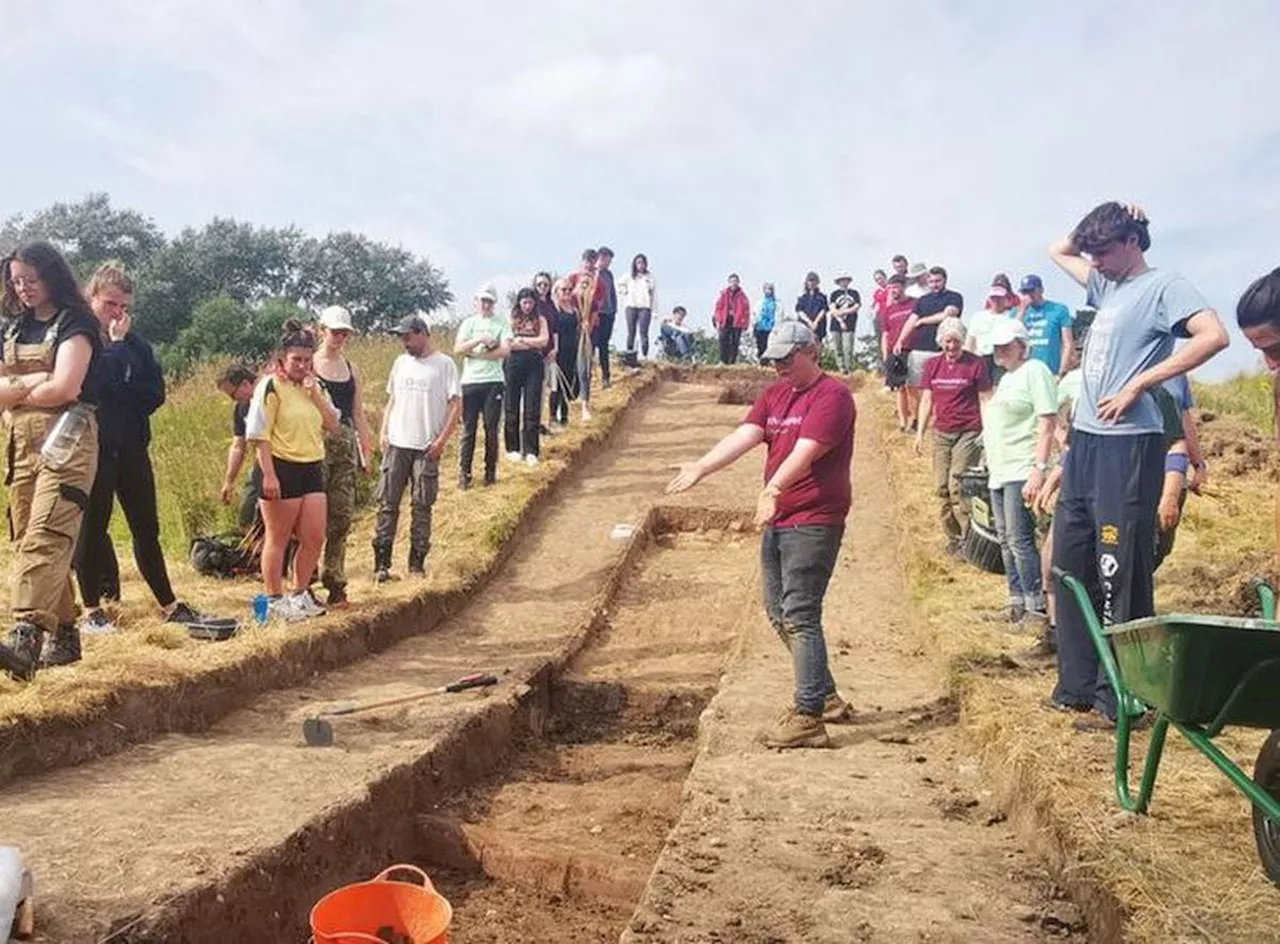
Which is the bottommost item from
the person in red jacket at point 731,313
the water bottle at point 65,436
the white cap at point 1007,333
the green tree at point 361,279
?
the water bottle at point 65,436

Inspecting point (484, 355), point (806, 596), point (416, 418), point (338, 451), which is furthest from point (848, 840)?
point (484, 355)

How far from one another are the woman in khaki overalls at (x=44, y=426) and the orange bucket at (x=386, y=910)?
245 cm

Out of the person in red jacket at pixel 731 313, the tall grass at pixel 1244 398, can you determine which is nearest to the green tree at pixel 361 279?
the person in red jacket at pixel 731 313

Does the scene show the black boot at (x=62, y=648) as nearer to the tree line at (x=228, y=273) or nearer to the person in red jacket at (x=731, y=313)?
the person in red jacket at (x=731, y=313)

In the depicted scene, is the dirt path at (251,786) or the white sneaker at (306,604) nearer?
the dirt path at (251,786)

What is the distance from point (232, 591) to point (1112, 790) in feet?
21.3

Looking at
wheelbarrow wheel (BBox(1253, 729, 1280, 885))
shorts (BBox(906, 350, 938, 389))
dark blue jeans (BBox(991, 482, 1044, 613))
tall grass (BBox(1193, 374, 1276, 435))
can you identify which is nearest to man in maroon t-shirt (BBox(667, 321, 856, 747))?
dark blue jeans (BBox(991, 482, 1044, 613))

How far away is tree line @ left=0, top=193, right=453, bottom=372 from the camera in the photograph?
3497cm

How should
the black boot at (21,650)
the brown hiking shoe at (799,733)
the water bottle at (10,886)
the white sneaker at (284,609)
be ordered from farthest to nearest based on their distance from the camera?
1. the white sneaker at (284,609)
2. the brown hiking shoe at (799,733)
3. the black boot at (21,650)
4. the water bottle at (10,886)

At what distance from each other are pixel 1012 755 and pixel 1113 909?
1.39 metres

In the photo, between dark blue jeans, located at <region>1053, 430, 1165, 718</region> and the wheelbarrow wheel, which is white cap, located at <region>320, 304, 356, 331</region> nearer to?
dark blue jeans, located at <region>1053, 430, 1165, 718</region>

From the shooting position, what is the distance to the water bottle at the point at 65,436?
17.7 ft

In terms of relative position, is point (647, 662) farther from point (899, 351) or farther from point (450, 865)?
point (899, 351)

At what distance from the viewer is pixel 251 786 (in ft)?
17.0
